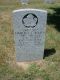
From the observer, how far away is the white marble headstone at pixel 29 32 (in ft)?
21.9

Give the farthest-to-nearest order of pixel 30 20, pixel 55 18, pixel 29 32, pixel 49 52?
pixel 55 18, pixel 49 52, pixel 29 32, pixel 30 20

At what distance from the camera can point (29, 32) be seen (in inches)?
272

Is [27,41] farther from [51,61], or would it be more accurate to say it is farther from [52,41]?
[52,41]

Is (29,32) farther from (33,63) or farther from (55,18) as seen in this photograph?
(55,18)

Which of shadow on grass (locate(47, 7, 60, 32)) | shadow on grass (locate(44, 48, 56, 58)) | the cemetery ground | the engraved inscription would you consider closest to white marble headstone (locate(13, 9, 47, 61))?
the engraved inscription

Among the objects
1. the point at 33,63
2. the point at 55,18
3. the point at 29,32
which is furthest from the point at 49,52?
the point at 55,18

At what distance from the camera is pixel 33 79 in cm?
662

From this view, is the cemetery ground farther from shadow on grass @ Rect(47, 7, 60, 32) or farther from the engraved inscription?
the engraved inscription

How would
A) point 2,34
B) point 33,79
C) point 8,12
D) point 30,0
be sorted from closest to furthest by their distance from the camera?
point 33,79
point 2,34
point 8,12
point 30,0

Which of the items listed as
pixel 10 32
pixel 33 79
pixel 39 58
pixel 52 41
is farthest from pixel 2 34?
pixel 33 79

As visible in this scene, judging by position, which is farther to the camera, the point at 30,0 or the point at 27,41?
the point at 30,0

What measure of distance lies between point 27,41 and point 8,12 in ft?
17.4

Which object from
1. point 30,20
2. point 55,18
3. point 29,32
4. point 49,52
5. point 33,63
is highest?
point 30,20

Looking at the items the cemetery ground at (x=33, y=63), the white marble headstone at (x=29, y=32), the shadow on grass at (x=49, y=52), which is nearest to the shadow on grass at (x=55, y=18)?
the cemetery ground at (x=33, y=63)
